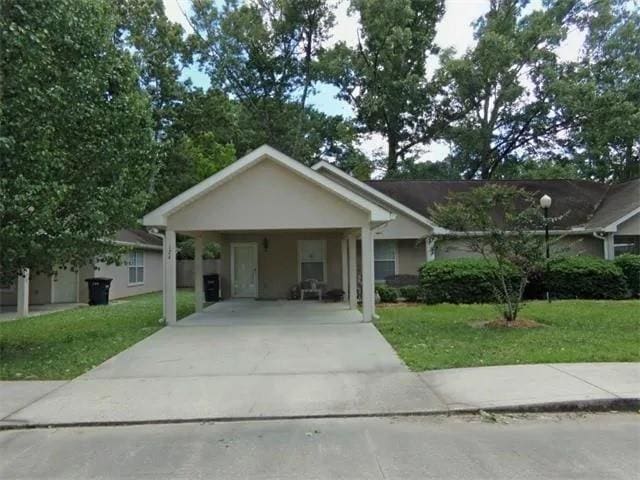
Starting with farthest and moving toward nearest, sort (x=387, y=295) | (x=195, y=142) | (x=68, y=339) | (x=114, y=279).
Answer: (x=195, y=142) < (x=114, y=279) < (x=387, y=295) < (x=68, y=339)

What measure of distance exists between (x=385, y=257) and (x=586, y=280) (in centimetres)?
679

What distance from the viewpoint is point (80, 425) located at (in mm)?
5516

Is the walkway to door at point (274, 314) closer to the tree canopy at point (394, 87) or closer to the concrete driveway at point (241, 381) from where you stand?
the concrete driveway at point (241, 381)

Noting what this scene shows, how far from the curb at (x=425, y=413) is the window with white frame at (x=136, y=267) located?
19333mm

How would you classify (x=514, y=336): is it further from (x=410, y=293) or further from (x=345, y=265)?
(x=345, y=265)

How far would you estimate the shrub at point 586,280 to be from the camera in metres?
17.0

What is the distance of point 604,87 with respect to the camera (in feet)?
96.5

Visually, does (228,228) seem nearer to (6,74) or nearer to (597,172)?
(6,74)

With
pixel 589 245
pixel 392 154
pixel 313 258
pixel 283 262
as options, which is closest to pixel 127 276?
pixel 283 262

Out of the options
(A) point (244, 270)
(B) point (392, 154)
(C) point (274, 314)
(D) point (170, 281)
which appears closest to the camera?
(D) point (170, 281)

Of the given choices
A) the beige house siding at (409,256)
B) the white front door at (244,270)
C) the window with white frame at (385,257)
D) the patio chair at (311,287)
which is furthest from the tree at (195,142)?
the beige house siding at (409,256)

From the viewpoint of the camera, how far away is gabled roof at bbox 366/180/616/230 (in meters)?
21.9

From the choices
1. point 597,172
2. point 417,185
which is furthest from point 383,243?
point 597,172

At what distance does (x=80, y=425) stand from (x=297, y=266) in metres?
14.6
